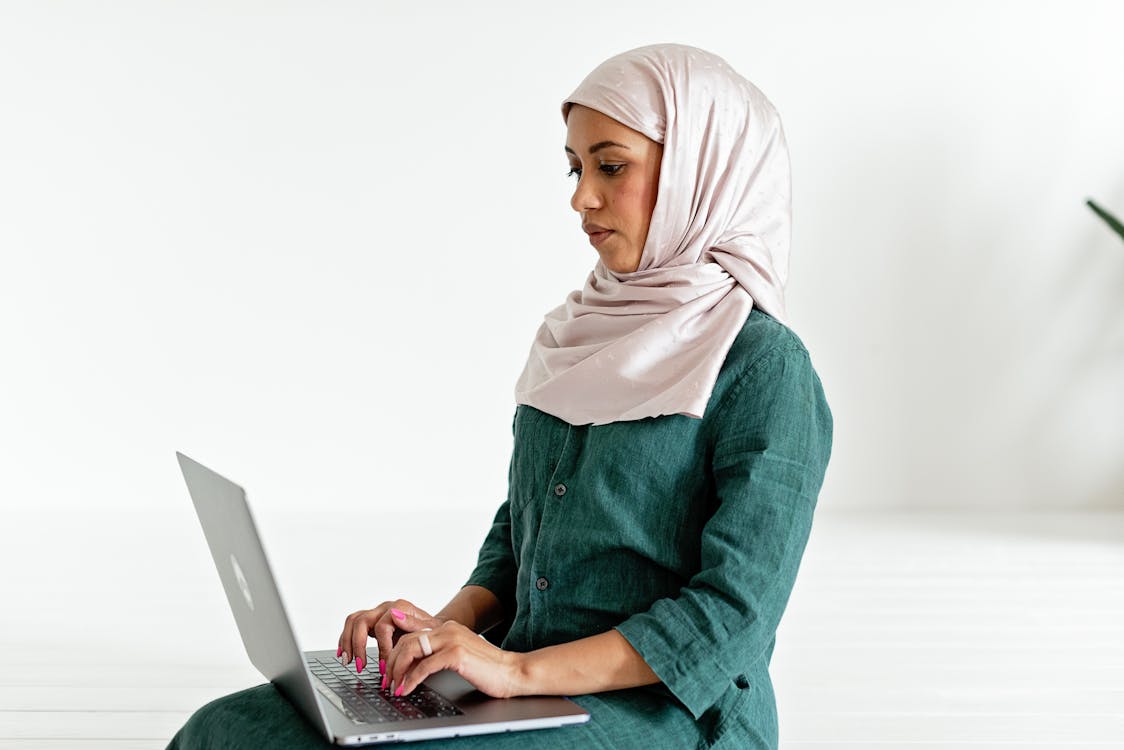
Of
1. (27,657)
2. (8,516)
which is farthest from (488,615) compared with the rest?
(8,516)

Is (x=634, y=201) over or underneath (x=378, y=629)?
over

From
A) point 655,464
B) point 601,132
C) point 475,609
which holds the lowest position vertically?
point 475,609

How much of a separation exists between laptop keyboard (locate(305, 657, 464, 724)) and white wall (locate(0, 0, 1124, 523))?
4.27 m

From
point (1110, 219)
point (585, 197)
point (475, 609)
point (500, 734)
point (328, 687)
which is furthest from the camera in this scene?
point (1110, 219)

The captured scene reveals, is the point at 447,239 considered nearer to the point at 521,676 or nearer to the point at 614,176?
the point at 614,176

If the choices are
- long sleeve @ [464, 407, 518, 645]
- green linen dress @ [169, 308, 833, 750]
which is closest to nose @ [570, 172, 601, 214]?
green linen dress @ [169, 308, 833, 750]

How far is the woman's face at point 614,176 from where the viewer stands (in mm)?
1569

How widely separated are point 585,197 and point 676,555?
0.43 m

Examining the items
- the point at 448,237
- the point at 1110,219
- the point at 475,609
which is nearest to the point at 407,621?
the point at 475,609

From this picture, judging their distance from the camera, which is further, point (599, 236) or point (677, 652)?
point (599, 236)

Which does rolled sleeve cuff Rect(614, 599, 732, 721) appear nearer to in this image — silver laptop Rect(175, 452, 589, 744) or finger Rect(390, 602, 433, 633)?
silver laptop Rect(175, 452, 589, 744)

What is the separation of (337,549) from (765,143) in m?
3.34

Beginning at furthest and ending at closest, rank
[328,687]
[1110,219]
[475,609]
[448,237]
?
[448,237] → [1110,219] → [475,609] → [328,687]

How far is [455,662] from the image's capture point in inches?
51.8
